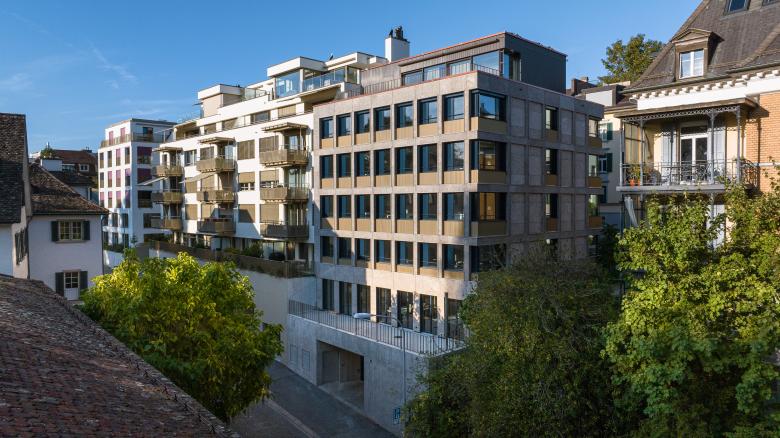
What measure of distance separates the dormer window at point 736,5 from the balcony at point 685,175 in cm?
638

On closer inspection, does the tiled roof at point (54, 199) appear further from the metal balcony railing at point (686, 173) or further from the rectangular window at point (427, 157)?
the metal balcony railing at point (686, 173)

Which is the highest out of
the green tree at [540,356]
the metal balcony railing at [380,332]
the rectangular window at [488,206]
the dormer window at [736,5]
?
the dormer window at [736,5]

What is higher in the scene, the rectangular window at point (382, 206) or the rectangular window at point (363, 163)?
the rectangular window at point (363, 163)

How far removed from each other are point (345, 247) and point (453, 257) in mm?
9249

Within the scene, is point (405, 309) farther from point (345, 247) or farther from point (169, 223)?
point (169, 223)

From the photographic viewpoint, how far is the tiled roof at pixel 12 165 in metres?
23.5

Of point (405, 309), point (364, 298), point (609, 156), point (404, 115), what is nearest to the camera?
point (405, 309)

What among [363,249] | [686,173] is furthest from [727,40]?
[363,249]

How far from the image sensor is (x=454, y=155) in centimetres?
3234

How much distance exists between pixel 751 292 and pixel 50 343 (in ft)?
52.9

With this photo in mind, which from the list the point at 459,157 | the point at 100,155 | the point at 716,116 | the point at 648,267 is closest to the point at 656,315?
the point at 648,267

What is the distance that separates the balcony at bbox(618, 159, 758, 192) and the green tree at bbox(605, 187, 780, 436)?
4716 mm

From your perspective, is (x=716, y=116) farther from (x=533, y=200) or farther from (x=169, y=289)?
(x=169, y=289)

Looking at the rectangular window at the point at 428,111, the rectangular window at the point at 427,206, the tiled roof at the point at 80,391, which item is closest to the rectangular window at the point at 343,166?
the rectangular window at the point at 427,206
